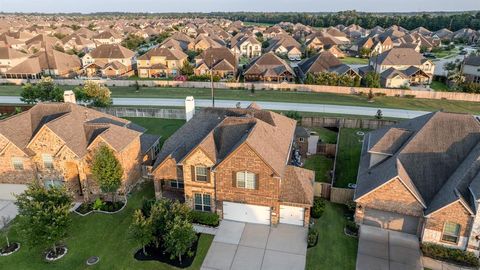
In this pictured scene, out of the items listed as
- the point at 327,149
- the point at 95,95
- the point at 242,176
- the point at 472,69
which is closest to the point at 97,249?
the point at 242,176

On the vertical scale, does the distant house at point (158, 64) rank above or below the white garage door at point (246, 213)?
above

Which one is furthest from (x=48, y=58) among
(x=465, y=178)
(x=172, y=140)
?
(x=465, y=178)

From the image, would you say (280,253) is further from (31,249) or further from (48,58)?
(48,58)

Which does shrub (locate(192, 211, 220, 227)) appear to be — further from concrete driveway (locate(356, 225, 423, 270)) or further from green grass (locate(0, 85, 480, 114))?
green grass (locate(0, 85, 480, 114))

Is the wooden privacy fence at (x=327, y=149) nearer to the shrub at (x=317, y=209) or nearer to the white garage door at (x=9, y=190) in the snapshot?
the shrub at (x=317, y=209)

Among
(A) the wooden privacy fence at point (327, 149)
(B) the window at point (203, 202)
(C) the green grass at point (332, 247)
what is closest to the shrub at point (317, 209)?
(C) the green grass at point (332, 247)

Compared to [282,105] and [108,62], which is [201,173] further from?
[108,62]
